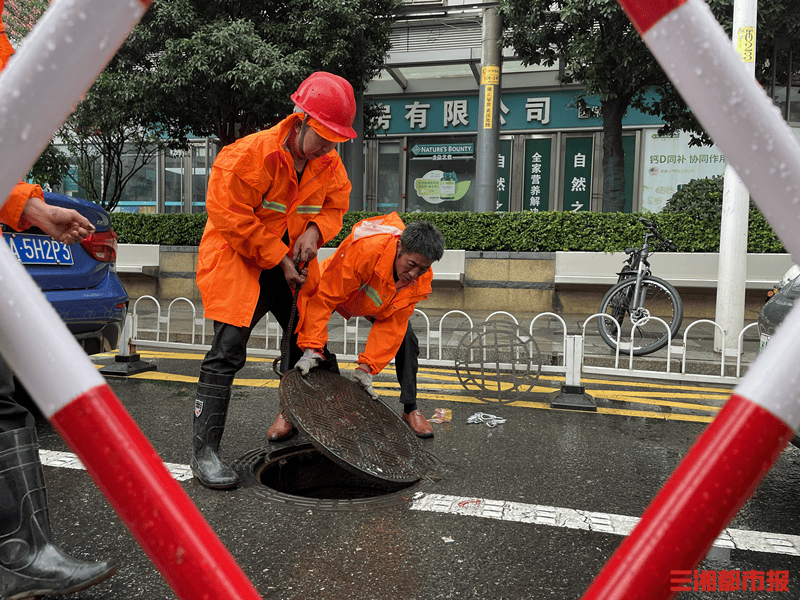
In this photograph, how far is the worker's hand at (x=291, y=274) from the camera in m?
2.98

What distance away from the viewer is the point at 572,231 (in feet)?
31.7

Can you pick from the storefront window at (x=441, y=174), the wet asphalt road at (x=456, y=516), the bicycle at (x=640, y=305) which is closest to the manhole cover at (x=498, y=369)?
the wet asphalt road at (x=456, y=516)

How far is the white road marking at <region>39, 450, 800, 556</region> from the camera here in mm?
2252

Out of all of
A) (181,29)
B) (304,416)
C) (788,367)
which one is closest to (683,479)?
(788,367)

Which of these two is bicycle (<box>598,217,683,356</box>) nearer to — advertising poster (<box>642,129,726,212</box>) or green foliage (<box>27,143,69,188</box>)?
green foliage (<box>27,143,69,188</box>)

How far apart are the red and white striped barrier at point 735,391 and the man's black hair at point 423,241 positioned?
268 cm

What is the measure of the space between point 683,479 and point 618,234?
9.40 meters

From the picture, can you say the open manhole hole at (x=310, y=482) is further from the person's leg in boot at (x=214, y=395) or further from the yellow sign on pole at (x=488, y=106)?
the yellow sign on pole at (x=488, y=106)

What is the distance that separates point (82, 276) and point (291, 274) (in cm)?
142

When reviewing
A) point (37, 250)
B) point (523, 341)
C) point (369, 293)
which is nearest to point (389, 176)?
point (523, 341)

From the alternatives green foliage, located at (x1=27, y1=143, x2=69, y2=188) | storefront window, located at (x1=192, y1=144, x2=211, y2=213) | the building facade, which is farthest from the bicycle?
storefront window, located at (x1=192, y1=144, x2=211, y2=213)

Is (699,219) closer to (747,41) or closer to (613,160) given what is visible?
(613,160)

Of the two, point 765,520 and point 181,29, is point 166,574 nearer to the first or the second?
point 765,520

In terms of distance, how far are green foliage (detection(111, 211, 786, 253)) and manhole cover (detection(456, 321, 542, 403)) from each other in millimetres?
A: 4444
